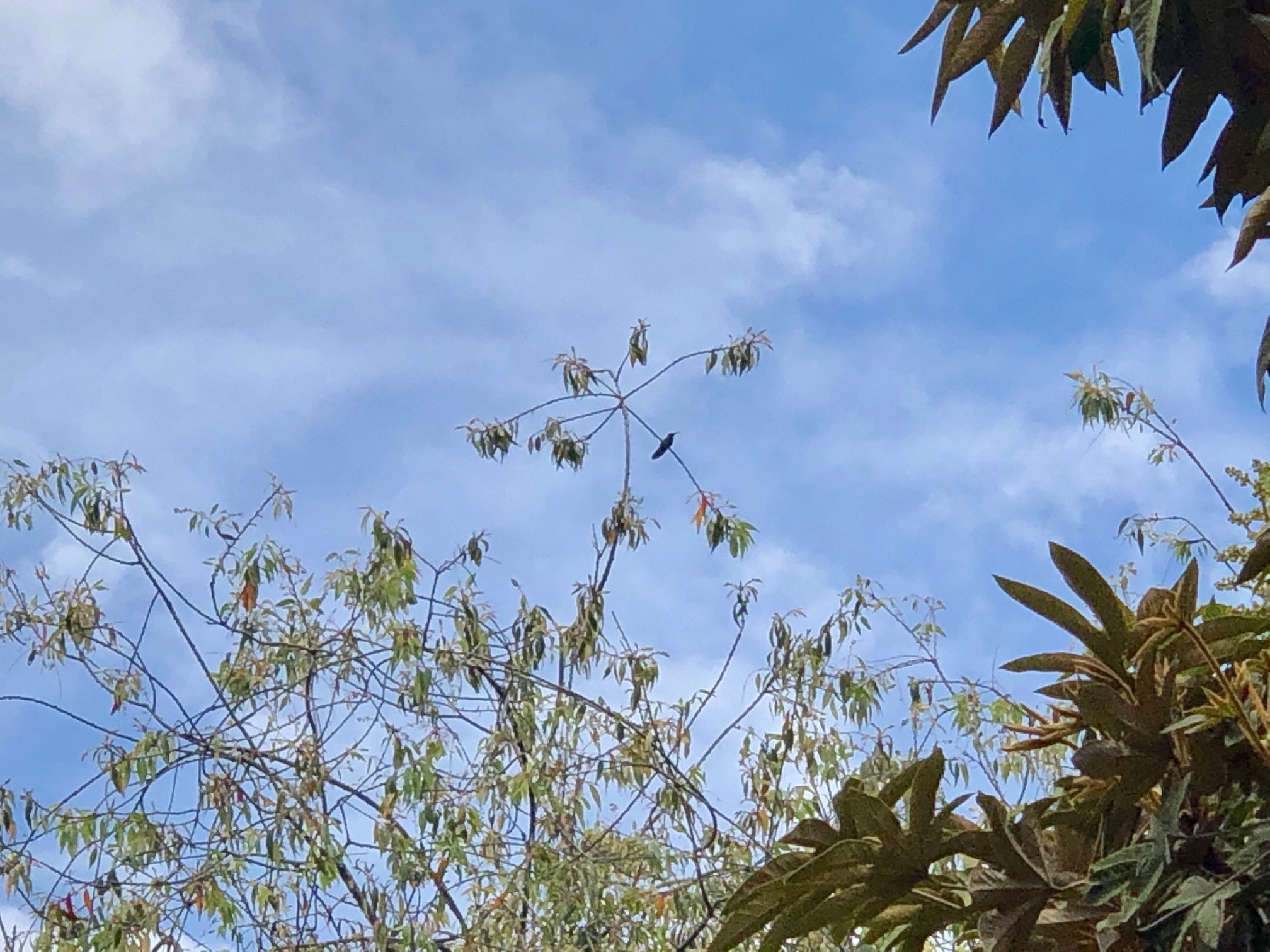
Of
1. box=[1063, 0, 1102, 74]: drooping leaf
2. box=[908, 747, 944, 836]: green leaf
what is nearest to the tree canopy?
box=[1063, 0, 1102, 74]: drooping leaf

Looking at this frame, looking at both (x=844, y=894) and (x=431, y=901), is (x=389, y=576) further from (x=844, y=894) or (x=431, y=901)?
(x=844, y=894)

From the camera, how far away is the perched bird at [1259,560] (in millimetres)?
1014

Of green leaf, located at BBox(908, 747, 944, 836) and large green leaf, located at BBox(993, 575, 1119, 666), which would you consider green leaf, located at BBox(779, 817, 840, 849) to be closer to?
green leaf, located at BBox(908, 747, 944, 836)

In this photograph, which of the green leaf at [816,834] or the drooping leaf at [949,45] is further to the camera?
the drooping leaf at [949,45]

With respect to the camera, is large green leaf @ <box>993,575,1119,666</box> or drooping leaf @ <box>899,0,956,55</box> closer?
large green leaf @ <box>993,575,1119,666</box>

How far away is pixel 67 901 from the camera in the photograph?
12.7 feet

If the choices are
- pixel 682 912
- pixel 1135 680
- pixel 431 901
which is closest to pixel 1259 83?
pixel 1135 680

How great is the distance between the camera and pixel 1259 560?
1.02 m

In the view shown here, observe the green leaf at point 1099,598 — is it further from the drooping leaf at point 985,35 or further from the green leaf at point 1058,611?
the drooping leaf at point 985,35

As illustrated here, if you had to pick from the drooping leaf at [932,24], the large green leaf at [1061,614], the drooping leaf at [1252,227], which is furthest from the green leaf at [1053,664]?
the drooping leaf at [932,24]

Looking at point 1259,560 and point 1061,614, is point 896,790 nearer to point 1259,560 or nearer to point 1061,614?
point 1061,614

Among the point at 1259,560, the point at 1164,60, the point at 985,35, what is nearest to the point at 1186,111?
the point at 1164,60

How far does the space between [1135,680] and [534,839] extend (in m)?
3.46

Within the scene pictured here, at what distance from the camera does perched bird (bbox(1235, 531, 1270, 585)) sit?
1014 millimetres
